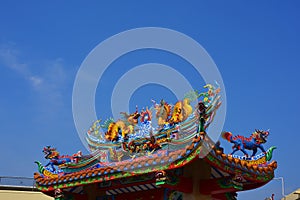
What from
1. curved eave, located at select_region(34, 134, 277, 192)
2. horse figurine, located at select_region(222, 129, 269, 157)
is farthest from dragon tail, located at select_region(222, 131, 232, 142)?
curved eave, located at select_region(34, 134, 277, 192)

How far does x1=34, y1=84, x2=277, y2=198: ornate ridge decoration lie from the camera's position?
28.3 ft

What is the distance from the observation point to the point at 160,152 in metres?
9.37

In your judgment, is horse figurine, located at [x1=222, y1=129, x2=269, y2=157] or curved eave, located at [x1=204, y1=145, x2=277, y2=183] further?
horse figurine, located at [x1=222, y1=129, x2=269, y2=157]

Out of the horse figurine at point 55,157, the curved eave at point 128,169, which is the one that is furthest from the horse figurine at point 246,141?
the horse figurine at point 55,157

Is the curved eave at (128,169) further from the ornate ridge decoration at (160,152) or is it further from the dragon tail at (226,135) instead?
the dragon tail at (226,135)

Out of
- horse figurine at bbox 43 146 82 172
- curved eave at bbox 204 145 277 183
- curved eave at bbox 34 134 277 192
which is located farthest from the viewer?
horse figurine at bbox 43 146 82 172

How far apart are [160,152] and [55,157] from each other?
3.33 meters

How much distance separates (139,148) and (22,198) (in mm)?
8727

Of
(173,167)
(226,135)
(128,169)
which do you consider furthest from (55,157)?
(226,135)

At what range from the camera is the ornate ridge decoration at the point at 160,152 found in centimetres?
863

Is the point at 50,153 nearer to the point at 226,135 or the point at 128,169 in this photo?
the point at 128,169

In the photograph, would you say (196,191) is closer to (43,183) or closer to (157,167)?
(157,167)

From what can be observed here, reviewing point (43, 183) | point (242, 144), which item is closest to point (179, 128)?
point (242, 144)

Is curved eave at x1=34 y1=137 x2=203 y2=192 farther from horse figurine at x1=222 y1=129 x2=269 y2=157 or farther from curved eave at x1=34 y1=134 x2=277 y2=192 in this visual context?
horse figurine at x1=222 y1=129 x2=269 y2=157
